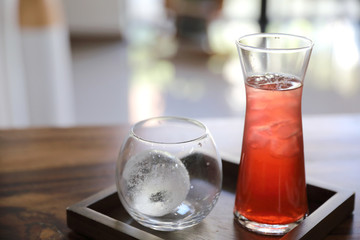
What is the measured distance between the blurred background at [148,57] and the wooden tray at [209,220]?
1099mm

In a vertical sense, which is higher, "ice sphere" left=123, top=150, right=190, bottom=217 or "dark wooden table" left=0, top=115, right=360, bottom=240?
"ice sphere" left=123, top=150, right=190, bottom=217

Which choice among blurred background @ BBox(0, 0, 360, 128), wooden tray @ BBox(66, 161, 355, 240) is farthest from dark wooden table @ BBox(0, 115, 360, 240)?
blurred background @ BBox(0, 0, 360, 128)

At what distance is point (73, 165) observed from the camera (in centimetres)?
73

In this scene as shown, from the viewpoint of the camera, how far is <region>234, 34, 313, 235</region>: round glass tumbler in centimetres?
53

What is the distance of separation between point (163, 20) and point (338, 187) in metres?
3.13

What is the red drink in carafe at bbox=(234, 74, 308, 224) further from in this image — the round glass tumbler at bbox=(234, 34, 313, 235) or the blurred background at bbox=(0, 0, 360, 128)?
the blurred background at bbox=(0, 0, 360, 128)

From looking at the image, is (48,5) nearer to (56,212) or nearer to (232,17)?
(56,212)

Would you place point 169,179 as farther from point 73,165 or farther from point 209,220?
point 73,165

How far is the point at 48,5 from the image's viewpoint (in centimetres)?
165

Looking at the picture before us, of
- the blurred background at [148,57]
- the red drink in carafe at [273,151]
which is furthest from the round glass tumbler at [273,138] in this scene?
the blurred background at [148,57]

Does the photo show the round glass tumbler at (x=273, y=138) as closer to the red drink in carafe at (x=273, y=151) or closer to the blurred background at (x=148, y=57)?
the red drink in carafe at (x=273, y=151)

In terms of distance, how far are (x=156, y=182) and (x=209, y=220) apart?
91mm

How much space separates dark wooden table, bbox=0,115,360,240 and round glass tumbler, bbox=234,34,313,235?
2.5 inches

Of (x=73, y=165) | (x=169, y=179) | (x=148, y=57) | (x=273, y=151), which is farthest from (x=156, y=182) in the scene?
(x=148, y=57)
